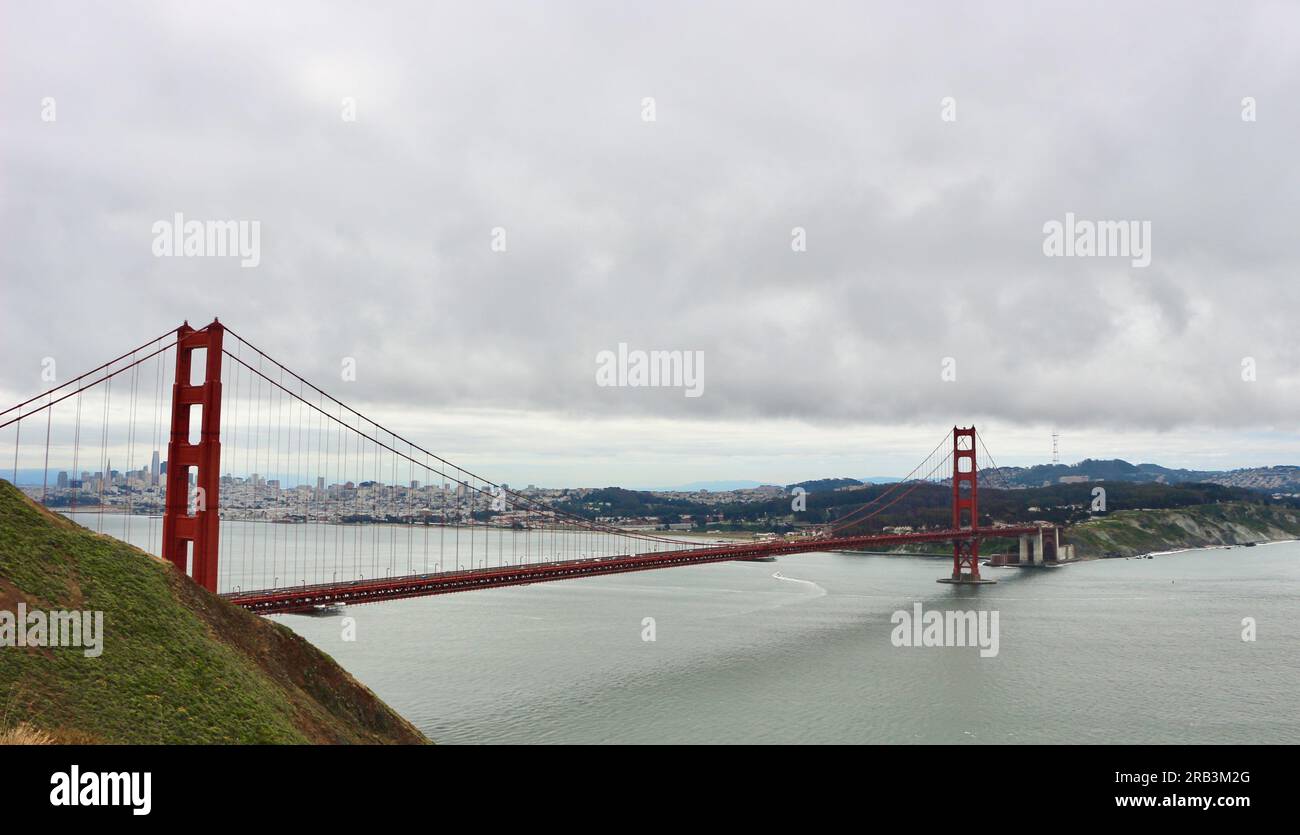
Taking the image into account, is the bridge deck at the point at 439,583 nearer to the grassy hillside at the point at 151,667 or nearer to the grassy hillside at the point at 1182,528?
the grassy hillside at the point at 151,667

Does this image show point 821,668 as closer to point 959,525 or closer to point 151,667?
point 151,667

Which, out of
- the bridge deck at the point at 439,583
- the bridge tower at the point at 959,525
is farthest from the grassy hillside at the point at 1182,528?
the bridge deck at the point at 439,583

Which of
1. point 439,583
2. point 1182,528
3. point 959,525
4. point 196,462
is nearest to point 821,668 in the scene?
point 439,583

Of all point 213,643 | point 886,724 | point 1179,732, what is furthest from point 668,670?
point 213,643

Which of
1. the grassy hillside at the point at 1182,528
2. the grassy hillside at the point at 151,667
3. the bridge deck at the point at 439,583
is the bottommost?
the grassy hillside at the point at 1182,528

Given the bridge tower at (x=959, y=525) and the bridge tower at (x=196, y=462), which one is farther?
the bridge tower at (x=959, y=525)

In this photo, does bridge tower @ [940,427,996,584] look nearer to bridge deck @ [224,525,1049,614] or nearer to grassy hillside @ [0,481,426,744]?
bridge deck @ [224,525,1049,614]

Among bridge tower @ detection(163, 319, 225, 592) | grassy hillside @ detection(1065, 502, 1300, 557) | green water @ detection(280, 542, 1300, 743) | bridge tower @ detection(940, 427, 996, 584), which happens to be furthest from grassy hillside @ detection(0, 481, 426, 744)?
grassy hillside @ detection(1065, 502, 1300, 557)

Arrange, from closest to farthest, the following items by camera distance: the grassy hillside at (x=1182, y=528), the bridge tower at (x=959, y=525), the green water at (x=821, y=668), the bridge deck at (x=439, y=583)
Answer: the green water at (x=821, y=668)
the bridge deck at (x=439, y=583)
the bridge tower at (x=959, y=525)
the grassy hillside at (x=1182, y=528)
